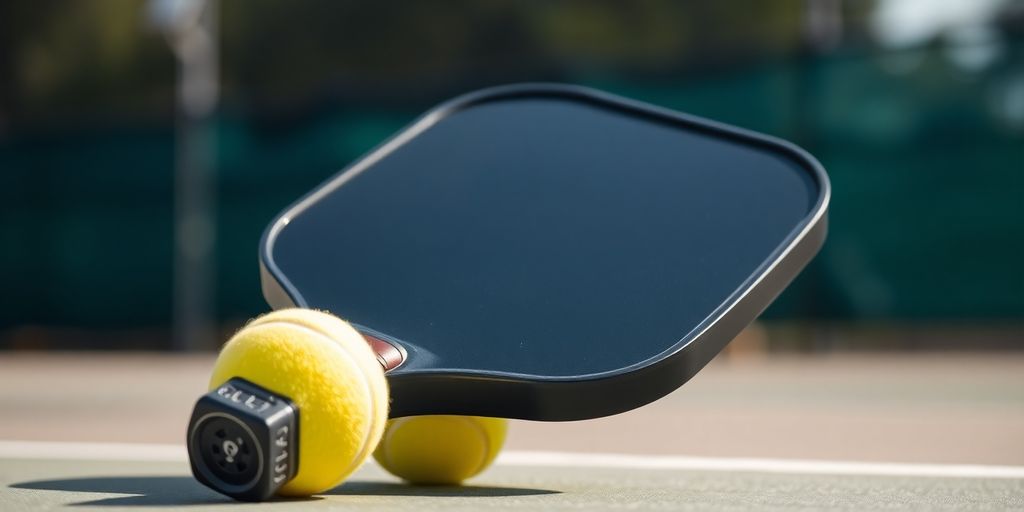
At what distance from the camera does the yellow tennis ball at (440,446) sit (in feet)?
9.33

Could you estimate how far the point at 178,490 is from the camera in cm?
270

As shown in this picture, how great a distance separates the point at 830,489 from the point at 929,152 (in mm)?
7280

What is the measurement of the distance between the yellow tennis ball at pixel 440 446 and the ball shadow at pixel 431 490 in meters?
0.03

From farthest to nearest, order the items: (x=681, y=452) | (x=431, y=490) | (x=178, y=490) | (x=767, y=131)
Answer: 1. (x=767, y=131)
2. (x=681, y=452)
3. (x=431, y=490)
4. (x=178, y=490)

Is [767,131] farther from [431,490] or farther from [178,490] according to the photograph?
[178,490]

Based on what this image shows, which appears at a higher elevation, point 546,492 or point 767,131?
point 546,492

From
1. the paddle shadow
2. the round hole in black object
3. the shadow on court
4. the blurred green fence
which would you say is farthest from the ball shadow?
the blurred green fence

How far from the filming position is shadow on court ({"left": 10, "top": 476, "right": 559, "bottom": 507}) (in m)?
2.43

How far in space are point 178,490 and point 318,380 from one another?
0.64m

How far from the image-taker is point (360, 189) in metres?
3.21

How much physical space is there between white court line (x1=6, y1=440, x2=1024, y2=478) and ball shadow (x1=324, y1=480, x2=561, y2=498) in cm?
69

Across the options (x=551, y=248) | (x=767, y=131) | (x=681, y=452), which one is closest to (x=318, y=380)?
(x=551, y=248)

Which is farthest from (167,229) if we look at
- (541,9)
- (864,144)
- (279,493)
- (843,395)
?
(541,9)

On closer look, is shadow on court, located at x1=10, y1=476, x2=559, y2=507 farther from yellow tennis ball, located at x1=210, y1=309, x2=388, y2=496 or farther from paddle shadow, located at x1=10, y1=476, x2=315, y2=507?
yellow tennis ball, located at x1=210, y1=309, x2=388, y2=496
